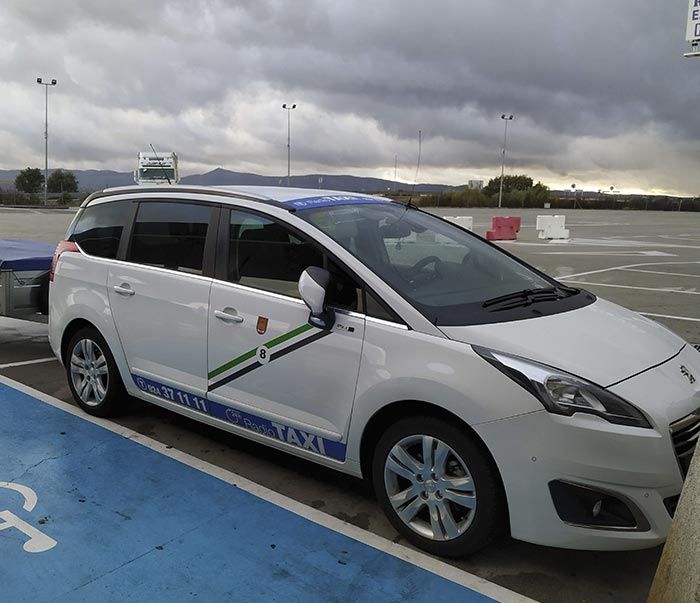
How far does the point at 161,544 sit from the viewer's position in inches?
117

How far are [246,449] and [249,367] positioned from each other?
0.90m

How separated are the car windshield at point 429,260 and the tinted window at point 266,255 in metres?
0.16

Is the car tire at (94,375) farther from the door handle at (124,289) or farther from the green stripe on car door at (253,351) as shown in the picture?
the green stripe on car door at (253,351)

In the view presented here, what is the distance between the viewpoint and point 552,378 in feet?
8.37

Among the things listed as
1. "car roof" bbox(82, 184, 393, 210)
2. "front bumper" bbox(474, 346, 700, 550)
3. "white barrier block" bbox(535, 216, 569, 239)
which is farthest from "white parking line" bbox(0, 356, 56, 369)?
"white barrier block" bbox(535, 216, 569, 239)

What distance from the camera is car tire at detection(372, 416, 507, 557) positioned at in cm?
266

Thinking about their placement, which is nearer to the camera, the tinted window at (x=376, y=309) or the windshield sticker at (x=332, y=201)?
the tinted window at (x=376, y=309)

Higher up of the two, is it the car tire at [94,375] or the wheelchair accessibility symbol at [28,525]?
the car tire at [94,375]

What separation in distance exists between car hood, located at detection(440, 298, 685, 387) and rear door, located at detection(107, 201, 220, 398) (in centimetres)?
164

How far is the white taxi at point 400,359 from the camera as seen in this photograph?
8.24 feet

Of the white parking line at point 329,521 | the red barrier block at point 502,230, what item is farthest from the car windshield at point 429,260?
the red barrier block at point 502,230

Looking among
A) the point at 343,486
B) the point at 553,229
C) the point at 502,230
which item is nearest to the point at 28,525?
the point at 343,486

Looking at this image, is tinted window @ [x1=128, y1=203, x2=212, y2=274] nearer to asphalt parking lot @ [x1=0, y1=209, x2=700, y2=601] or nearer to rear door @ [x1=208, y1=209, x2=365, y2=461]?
rear door @ [x1=208, y1=209, x2=365, y2=461]

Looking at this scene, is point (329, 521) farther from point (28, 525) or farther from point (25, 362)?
point (25, 362)
